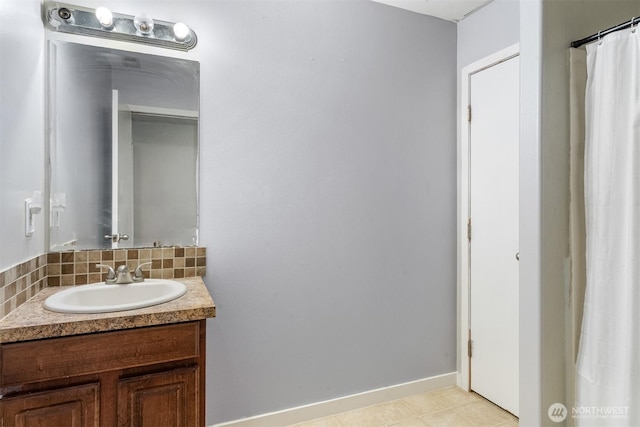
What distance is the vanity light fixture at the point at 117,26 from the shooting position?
166cm

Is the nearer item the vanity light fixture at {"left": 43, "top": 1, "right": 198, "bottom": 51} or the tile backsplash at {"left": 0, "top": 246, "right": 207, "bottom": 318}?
the tile backsplash at {"left": 0, "top": 246, "right": 207, "bottom": 318}

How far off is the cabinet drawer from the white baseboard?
2.92ft

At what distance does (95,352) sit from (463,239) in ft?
7.35

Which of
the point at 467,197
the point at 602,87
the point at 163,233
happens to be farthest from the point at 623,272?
the point at 163,233

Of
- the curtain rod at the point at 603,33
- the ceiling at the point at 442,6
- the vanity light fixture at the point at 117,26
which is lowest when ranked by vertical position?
the curtain rod at the point at 603,33

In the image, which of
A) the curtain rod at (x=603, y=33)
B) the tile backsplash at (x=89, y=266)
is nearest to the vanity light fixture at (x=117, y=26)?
the tile backsplash at (x=89, y=266)

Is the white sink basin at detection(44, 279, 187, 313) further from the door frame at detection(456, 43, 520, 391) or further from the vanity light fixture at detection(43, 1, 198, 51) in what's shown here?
the door frame at detection(456, 43, 520, 391)

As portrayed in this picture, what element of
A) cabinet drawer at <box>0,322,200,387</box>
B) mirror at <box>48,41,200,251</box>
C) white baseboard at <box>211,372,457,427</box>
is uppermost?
mirror at <box>48,41,200,251</box>

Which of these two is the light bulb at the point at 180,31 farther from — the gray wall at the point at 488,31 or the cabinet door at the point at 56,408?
the gray wall at the point at 488,31

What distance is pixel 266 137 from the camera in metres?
2.05

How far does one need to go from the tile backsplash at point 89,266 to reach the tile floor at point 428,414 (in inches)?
46.2

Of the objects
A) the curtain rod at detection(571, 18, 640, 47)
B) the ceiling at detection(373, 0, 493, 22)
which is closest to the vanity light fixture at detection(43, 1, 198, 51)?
the ceiling at detection(373, 0, 493, 22)

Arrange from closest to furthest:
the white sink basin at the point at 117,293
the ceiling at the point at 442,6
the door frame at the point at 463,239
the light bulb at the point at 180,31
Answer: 1. the white sink basin at the point at 117,293
2. the light bulb at the point at 180,31
3. the ceiling at the point at 442,6
4. the door frame at the point at 463,239

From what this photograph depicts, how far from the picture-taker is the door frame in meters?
2.52
